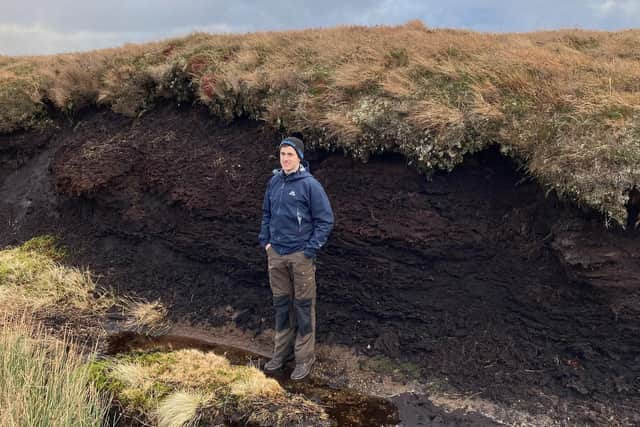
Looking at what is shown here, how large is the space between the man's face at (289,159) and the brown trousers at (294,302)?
1.15 m

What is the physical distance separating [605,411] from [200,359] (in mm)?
5390

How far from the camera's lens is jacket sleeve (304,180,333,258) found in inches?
265

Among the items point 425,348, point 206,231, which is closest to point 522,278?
point 425,348

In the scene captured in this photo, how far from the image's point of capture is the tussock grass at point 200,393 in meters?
6.19

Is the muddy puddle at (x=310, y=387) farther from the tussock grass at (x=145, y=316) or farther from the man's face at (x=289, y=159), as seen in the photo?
the man's face at (x=289, y=159)

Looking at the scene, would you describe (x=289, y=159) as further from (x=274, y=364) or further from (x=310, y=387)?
(x=310, y=387)

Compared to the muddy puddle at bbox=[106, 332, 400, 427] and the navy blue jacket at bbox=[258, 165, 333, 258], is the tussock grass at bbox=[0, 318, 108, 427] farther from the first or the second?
the navy blue jacket at bbox=[258, 165, 333, 258]

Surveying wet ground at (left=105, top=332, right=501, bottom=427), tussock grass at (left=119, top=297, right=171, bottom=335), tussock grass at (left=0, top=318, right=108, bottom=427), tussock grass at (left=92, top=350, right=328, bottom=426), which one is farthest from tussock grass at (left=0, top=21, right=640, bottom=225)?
tussock grass at (left=0, top=318, right=108, bottom=427)

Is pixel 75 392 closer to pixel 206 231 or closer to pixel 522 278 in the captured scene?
pixel 206 231

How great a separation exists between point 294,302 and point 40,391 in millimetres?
3259

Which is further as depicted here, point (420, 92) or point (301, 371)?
point (420, 92)

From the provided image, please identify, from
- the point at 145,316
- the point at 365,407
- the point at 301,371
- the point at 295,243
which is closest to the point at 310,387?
the point at 301,371

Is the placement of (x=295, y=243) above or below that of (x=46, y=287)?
above

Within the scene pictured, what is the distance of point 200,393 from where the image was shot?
6578mm
